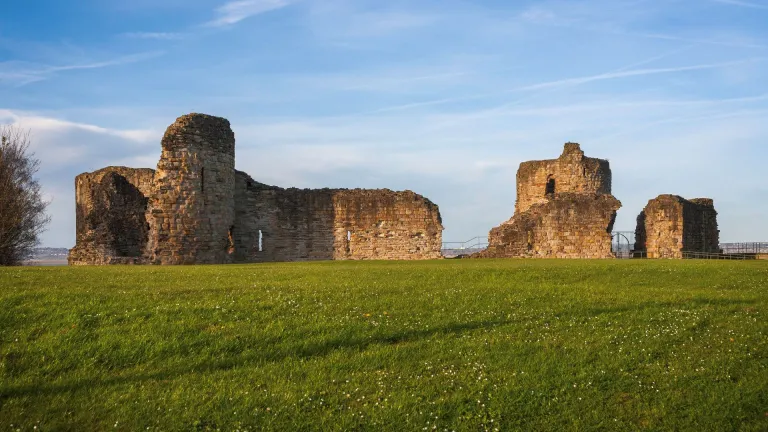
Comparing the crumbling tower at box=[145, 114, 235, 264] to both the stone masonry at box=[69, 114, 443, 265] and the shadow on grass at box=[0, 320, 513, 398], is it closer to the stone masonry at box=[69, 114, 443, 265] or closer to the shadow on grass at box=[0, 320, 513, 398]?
the stone masonry at box=[69, 114, 443, 265]

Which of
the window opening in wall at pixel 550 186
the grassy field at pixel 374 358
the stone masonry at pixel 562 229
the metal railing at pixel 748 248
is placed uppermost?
the window opening in wall at pixel 550 186

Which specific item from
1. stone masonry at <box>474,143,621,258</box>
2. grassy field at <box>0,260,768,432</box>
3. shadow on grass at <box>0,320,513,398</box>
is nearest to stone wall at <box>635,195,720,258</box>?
stone masonry at <box>474,143,621,258</box>

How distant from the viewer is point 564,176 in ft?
139

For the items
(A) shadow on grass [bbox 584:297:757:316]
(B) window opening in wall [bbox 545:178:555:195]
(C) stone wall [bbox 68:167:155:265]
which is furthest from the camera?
(B) window opening in wall [bbox 545:178:555:195]

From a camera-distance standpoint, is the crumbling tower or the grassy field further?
the crumbling tower

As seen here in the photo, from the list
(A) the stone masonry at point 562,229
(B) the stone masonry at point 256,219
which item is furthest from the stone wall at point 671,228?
(B) the stone masonry at point 256,219

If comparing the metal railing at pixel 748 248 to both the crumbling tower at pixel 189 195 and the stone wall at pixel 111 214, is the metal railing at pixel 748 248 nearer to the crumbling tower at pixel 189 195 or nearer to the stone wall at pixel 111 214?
the crumbling tower at pixel 189 195

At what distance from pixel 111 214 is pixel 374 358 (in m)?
27.8

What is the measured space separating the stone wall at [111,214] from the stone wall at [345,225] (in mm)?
6045

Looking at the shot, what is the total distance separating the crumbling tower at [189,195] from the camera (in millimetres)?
29828

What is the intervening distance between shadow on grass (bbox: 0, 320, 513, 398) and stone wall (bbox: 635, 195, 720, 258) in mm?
27201

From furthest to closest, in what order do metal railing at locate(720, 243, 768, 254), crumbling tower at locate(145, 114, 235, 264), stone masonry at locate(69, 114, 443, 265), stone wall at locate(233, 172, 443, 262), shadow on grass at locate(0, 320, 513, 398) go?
metal railing at locate(720, 243, 768, 254) < stone wall at locate(233, 172, 443, 262) < stone masonry at locate(69, 114, 443, 265) < crumbling tower at locate(145, 114, 235, 264) < shadow on grass at locate(0, 320, 513, 398)

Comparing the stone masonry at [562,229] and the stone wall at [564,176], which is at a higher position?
the stone wall at [564,176]

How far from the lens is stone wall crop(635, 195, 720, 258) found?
37812 mm
